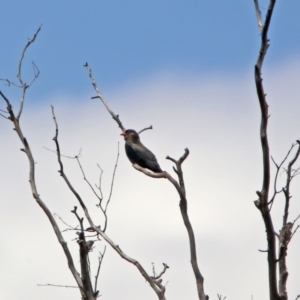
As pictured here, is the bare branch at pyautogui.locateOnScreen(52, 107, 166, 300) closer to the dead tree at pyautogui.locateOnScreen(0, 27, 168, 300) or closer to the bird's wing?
the dead tree at pyautogui.locateOnScreen(0, 27, 168, 300)

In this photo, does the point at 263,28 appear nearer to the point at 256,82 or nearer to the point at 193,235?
the point at 256,82

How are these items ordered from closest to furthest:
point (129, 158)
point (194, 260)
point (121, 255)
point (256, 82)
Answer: point (256, 82) → point (194, 260) → point (121, 255) → point (129, 158)

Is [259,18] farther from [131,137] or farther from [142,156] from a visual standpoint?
[131,137]

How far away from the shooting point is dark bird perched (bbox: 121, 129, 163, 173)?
13031 millimetres

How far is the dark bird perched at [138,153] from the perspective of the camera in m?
13.0

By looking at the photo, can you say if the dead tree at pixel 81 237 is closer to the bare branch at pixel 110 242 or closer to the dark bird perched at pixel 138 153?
the bare branch at pixel 110 242

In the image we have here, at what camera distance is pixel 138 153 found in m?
13.4

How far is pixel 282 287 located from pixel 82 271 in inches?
73.3

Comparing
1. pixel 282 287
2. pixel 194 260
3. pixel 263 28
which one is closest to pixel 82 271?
pixel 194 260

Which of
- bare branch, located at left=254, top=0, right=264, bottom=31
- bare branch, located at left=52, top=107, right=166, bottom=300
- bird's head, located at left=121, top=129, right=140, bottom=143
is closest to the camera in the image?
bare branch, located at left=254, top=0, right=264, bottom=31

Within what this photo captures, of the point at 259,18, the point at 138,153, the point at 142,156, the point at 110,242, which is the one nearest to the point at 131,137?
the point at 138,153

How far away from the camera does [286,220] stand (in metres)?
6.83

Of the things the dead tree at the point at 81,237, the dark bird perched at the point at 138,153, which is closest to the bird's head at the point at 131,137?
the dark bird perched at the point at 138,153

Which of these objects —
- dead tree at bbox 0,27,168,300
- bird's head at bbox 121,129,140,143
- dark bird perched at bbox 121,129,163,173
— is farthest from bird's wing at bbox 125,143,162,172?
dead tree at bbox 0,27,168,300
